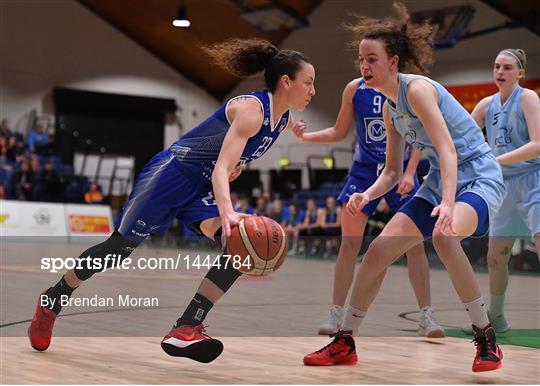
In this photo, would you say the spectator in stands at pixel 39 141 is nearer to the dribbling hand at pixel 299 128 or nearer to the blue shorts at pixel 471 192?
the dribbling hand at pixel 299 128

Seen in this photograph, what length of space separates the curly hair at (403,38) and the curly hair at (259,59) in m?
0.32

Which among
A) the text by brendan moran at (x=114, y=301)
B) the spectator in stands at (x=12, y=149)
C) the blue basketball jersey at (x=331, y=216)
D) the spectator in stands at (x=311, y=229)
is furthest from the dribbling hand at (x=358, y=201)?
the spectator in stands at (x=12, y=149)

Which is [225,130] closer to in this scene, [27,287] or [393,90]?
[393,90]

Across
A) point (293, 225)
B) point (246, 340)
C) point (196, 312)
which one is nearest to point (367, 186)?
point (246, 340)

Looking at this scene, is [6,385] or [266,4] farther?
[266,4]

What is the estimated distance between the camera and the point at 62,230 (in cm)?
1475

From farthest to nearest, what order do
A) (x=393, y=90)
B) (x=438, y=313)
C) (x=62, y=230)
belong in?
1. (x=62, y=230)
2. (x=438, y=313)
3. (x=393, y=90)

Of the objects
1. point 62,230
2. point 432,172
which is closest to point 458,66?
point 62,230

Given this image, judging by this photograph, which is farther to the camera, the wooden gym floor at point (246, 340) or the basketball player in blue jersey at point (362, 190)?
the basketball player in blue jersey at point (362, 190)

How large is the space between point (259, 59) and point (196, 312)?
1.19 m

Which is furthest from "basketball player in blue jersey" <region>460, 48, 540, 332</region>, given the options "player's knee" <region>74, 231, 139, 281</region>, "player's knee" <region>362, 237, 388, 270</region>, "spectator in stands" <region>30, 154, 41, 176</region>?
"spectator in stands" <region>30, 154, 41, 176</region>

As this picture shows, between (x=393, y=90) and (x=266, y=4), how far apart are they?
14.7 meters

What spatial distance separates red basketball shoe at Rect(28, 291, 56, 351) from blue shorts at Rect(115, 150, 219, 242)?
537 millimetres

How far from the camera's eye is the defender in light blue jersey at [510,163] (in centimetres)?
487
